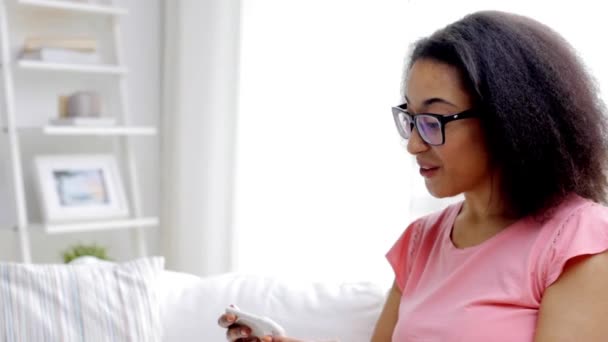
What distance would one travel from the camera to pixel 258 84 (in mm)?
2945

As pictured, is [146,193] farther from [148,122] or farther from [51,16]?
[51,16]

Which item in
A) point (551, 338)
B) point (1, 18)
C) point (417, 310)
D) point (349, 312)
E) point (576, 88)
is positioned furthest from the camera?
point (1, 18)

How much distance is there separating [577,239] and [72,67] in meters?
2.20

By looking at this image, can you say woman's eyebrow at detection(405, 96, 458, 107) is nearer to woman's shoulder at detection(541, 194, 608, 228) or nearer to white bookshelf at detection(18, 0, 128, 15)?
woman's shoulder at detection(541, 194, 608, 228)

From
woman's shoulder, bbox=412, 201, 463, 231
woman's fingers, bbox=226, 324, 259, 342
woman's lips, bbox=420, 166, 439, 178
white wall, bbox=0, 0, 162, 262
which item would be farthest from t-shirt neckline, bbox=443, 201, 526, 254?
white wall, bbox=0, 0, 162, 262

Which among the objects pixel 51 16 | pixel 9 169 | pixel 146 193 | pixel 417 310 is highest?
pixel 51 16

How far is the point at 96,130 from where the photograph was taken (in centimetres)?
304

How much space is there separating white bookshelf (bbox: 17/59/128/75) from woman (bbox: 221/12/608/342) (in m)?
1.83

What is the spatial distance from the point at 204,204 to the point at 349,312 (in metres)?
1.53

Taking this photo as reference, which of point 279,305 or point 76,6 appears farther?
point 76,6

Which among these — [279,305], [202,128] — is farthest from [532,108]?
[202,128]

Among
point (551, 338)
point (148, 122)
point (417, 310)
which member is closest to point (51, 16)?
point (148, 122)

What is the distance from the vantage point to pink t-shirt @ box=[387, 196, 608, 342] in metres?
1.27

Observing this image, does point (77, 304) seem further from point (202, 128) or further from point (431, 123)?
point (202, 128)
